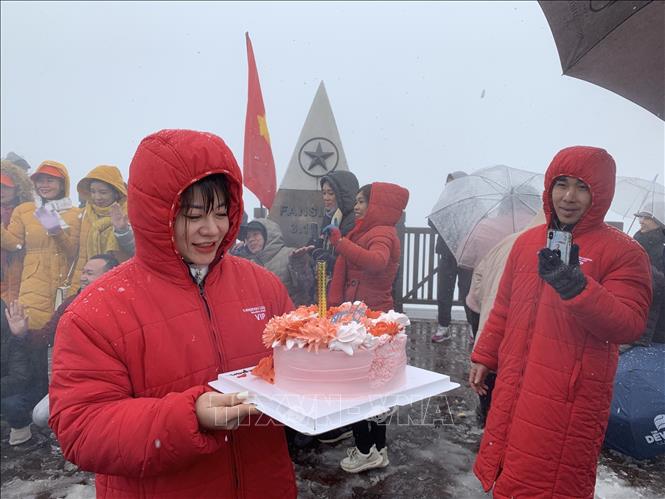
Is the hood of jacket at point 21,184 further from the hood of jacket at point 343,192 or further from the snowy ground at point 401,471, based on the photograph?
the hood of jacket at point 343,192

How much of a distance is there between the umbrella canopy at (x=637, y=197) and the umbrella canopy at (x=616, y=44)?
69cm

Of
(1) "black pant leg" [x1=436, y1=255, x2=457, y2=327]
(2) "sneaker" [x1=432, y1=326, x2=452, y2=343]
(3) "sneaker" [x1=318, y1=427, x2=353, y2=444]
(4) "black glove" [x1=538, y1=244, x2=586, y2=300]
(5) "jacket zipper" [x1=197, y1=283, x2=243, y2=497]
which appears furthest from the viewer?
(2) "sneaker" [x1=432, y1=326, x2=452, y2=343]

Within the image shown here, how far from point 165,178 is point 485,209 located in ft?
11.5

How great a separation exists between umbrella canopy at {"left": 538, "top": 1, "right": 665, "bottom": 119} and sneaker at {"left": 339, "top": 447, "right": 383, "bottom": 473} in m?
2.71

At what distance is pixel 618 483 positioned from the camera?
3.15m

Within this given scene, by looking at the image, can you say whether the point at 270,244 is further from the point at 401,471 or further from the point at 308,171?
the point at 401,471

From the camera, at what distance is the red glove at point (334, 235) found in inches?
151

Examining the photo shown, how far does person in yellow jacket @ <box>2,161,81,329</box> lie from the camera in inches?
167

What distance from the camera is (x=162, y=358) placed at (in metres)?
1.33

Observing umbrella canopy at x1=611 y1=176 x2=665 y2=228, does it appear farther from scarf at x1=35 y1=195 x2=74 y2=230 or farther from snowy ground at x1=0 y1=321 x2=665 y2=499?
scarf at x1=35 y1=195 x2=74 y2=230

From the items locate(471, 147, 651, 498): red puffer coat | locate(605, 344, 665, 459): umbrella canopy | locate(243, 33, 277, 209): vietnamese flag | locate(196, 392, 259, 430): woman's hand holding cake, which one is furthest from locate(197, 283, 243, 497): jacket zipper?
locate(243, 33, 277, 209): vietnamese flag

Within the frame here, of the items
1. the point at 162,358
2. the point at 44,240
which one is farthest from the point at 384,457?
the point at 44,240

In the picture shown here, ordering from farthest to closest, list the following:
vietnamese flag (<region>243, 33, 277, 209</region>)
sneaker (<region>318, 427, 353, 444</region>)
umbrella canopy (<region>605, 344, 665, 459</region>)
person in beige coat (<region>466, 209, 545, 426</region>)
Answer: vietnamese flag (<region>243, 33, 277, 209</region>)
sneaker (<region>318, 427, 353, 444</region>)
person in beige coat (<region>466, 209, 545, 426</region>)
umbrella canopy (<region>605, 344, 665, 459</region>)

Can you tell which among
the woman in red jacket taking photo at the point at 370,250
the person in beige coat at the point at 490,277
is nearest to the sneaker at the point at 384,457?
the woman in red jacket taking photo at the point at 370,250
